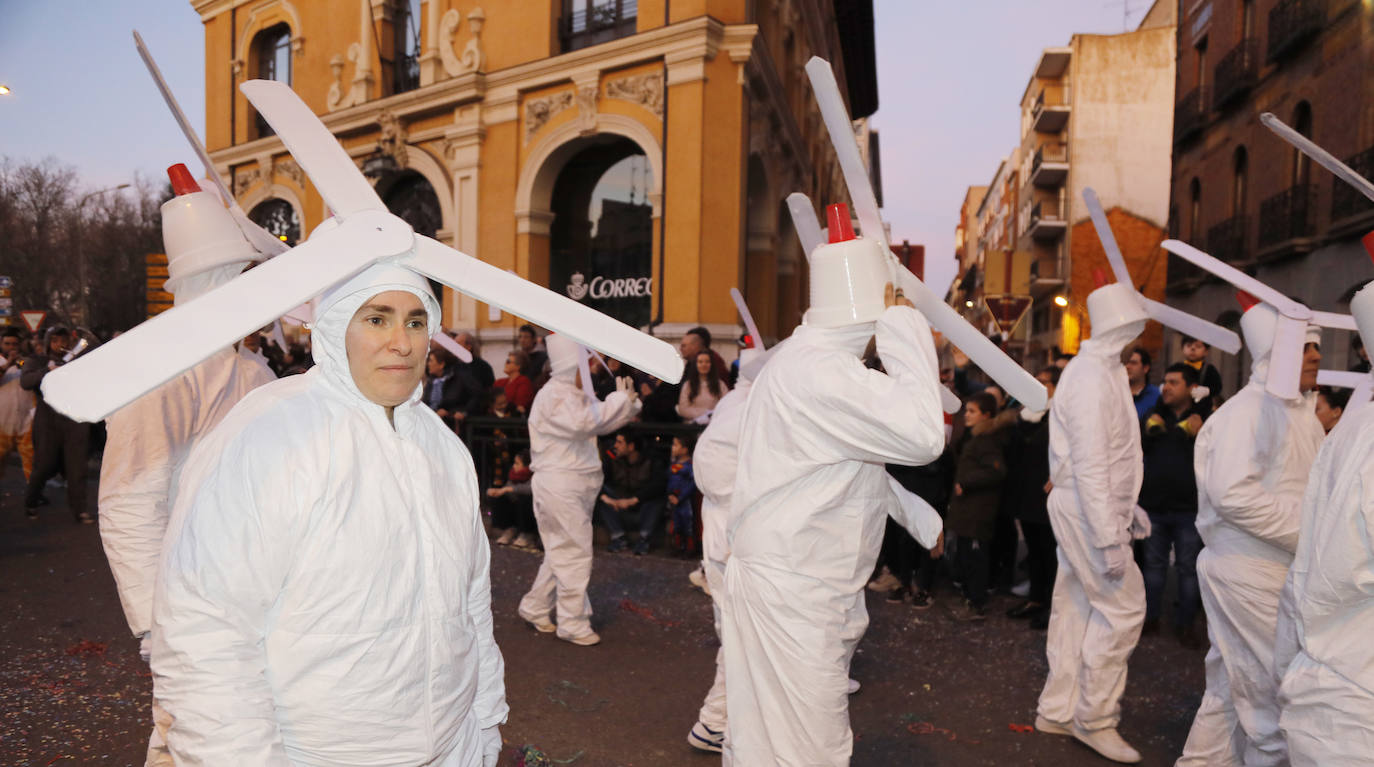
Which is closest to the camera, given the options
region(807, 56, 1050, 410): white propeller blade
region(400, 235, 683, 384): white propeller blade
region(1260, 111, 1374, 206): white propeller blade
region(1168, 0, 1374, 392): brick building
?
region(400, 235, 683, 384): white propeller blade

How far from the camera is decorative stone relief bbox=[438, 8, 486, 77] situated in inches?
606

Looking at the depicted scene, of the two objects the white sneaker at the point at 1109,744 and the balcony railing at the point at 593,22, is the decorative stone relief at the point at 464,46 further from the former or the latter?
the white sneaker at the point at 1109,744

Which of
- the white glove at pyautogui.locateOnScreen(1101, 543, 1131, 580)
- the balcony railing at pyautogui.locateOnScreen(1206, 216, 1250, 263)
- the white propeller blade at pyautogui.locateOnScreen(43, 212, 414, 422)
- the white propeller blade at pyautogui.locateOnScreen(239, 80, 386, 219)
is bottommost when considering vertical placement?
the white glove at pyautogui.locateOnScreen(1101, 543, 1131, 580)

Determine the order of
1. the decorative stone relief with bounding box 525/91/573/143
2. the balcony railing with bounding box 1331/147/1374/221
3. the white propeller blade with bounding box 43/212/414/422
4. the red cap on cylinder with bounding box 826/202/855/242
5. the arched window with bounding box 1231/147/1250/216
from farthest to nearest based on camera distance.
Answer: the arched window with bounding box 1231/147/1250/216 → the decorative stone relief with bounding box 525/91/573/143 → the balcony railing with bounding box 1331/147/1374/221 → the red cap on cylinder with bounding box 826/202/855/242 → the white propeller blade with bounding box 43/212/414/422

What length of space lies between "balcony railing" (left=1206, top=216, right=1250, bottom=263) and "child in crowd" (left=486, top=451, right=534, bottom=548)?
661 inches

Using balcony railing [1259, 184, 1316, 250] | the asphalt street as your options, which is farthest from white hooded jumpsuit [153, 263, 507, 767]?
balcony railing [1259, 184, 1316, 250]

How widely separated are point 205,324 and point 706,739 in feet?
11.3

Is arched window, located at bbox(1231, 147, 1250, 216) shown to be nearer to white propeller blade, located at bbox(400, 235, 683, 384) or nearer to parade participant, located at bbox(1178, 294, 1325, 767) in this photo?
parade participant, located at bbox(1178, 294, 1325, 767)

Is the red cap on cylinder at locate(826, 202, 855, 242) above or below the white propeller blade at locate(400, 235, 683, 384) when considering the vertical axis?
above

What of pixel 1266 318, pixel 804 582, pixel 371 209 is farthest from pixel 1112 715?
pixel 371 209

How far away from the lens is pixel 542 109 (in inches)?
583

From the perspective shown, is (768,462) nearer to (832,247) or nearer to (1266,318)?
(832,247)

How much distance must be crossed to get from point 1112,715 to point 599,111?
12.2 m

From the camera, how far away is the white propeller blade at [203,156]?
2498mm
